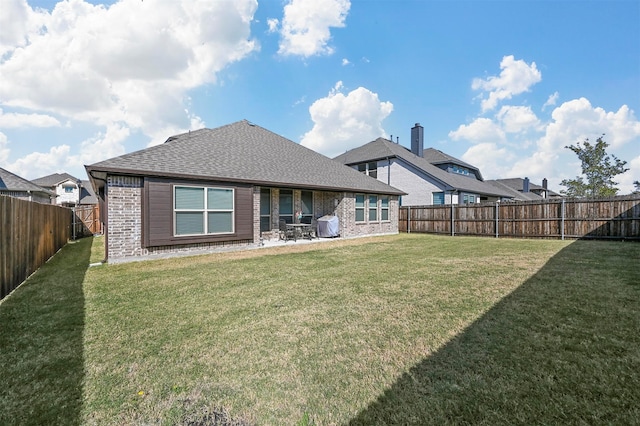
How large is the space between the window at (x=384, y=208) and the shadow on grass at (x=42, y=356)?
46.2 feet

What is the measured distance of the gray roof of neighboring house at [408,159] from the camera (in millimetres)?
20503

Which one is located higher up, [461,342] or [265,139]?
[265,139]

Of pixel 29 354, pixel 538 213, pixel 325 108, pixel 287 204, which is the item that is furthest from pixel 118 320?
pixel 325 108

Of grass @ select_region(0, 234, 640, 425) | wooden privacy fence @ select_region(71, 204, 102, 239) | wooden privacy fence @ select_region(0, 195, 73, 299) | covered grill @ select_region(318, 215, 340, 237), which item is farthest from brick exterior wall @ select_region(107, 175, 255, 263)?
wooden privacy fence @ select_region(71, 204, 102, 239)

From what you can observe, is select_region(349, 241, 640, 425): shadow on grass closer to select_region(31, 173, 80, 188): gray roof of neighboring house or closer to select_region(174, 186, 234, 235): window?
select_region(174, 186, 234, 235): window

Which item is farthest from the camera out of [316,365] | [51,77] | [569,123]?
[569,123]

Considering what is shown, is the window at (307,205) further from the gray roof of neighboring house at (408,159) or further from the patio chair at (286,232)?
the gray roof of neighboring house at (408,159)

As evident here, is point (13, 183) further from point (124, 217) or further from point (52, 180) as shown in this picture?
point (52, 180)

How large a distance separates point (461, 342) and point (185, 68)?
1582 centimetres

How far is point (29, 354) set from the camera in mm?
2908

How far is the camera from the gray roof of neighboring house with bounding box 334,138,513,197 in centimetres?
2050

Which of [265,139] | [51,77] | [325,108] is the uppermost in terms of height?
[325,108]

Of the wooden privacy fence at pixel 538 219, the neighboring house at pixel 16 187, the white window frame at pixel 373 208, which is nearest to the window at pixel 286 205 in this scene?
the white window frame at pixel 373 208

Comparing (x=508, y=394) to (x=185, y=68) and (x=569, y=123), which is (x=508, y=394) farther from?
(x=569, y=123)
